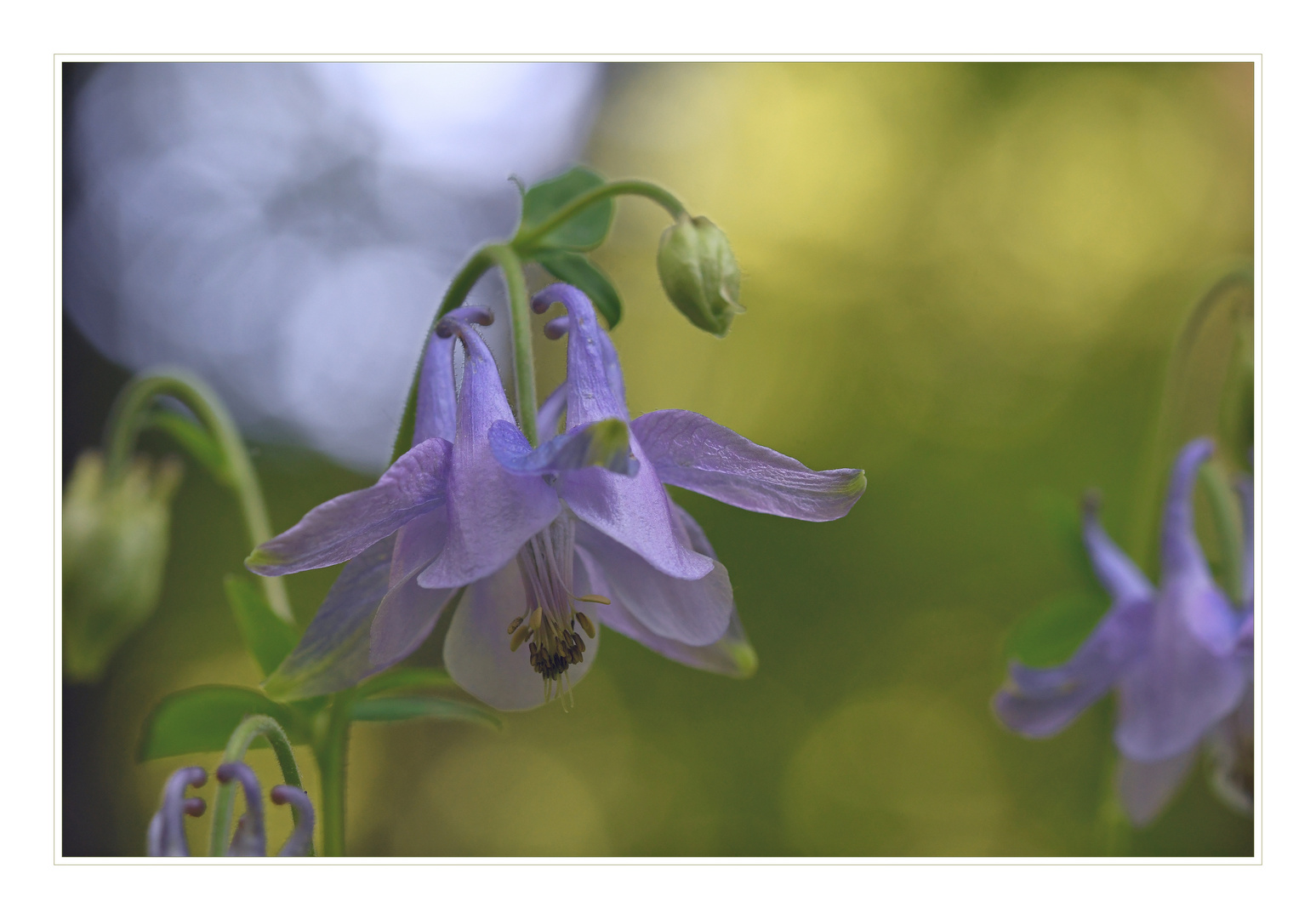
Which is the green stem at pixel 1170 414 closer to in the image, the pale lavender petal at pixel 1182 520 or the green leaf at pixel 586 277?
the pale lavender petal at pixel 1182 520

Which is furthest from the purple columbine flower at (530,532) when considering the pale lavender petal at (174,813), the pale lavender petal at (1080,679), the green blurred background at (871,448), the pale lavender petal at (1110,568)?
the green blurred background at (871,448)

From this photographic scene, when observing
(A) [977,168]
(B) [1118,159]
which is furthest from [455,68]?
(B) [1118,159]

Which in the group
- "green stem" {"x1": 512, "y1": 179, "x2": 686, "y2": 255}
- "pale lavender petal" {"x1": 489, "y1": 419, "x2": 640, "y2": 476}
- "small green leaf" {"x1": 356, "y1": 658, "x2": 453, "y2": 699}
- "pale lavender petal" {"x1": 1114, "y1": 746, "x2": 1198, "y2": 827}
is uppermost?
"green stem" {"x1": 512, "y1": 179, "x2": 686, "y2": 255}

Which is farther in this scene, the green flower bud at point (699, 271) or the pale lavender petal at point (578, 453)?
the green flower bud at point (699, 271)

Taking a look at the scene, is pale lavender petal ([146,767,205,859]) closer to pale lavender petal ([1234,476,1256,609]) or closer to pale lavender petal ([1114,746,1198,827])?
pale lavender petal ([1114,746,1198,827])

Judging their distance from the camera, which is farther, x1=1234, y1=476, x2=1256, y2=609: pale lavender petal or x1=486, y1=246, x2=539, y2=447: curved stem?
x1=1234, y1=476, x2=1256, y2=609: pale lavender petal

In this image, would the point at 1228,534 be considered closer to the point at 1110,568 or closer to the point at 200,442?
the point at 1110,568

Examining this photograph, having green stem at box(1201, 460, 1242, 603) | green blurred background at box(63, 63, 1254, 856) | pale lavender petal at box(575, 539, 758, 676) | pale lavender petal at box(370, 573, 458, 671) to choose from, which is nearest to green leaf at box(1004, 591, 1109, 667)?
green stem at box(1201, 460, 1242, 603)
